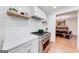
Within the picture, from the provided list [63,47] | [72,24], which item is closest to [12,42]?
[63,47]

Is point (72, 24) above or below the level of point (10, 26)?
above

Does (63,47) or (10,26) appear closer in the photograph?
(10,26)

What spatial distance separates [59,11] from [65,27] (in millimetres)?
3558

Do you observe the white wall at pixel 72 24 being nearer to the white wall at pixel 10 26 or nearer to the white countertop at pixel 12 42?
the white wall at pixel 10 26

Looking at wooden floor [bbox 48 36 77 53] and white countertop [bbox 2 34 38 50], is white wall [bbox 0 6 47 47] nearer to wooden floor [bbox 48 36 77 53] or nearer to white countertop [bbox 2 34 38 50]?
white countertop [bbox 2 34 38 50]

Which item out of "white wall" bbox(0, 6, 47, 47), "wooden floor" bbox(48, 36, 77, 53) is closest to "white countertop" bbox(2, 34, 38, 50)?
"white wall" bbox(0, 6, 47, 47)

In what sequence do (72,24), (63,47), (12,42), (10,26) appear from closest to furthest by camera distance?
1. (12,42)
2. (10,26)
3. (63,47)
4. (72,24)

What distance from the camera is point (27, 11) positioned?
2619 mm

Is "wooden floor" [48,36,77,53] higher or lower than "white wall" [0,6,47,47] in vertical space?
lower

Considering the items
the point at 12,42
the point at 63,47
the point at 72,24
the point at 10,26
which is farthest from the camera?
the point at 72,24

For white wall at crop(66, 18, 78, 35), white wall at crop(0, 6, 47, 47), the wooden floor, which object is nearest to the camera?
white wall at crop(0, 6, 47, 47)

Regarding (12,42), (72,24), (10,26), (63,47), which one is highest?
(72,24)

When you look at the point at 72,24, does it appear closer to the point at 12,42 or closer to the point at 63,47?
the point at 63,47
